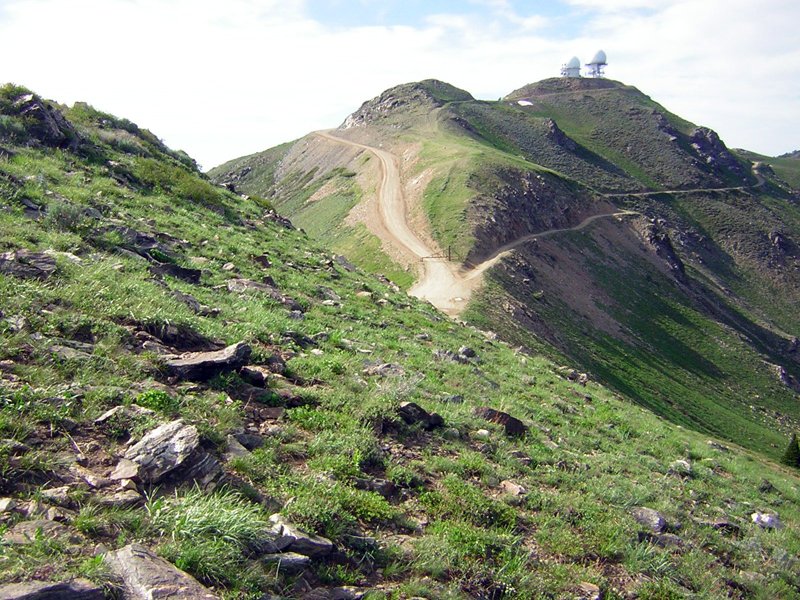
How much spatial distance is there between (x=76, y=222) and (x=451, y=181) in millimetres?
40868

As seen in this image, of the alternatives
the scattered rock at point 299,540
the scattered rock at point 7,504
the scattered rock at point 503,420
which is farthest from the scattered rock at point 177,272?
the scattered rock at point 299,540

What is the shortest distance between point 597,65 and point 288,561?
16195cm

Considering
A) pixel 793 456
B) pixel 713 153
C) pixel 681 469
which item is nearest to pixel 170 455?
pixel 681 469

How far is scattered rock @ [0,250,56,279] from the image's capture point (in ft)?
26.6

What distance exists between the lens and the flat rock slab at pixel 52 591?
3.43 metres

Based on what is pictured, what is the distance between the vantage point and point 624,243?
55.8m

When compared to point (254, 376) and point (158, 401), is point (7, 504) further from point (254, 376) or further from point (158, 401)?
point (254, 376)

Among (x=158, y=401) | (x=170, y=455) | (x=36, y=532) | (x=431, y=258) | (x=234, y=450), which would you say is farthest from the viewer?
(x=431, y=258)

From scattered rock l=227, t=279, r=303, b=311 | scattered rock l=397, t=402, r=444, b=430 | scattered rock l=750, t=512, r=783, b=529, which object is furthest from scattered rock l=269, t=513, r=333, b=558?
scattered rock l=750, t=512, r=783, b=529

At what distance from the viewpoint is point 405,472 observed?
6.82m

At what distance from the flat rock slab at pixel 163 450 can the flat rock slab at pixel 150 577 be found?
1025 millimetres

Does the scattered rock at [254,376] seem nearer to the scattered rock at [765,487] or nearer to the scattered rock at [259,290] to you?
the scattered rock at [259,290]

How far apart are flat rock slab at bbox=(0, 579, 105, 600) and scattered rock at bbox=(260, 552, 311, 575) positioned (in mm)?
1299

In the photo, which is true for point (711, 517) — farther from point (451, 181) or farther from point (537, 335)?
point (451, 181)
